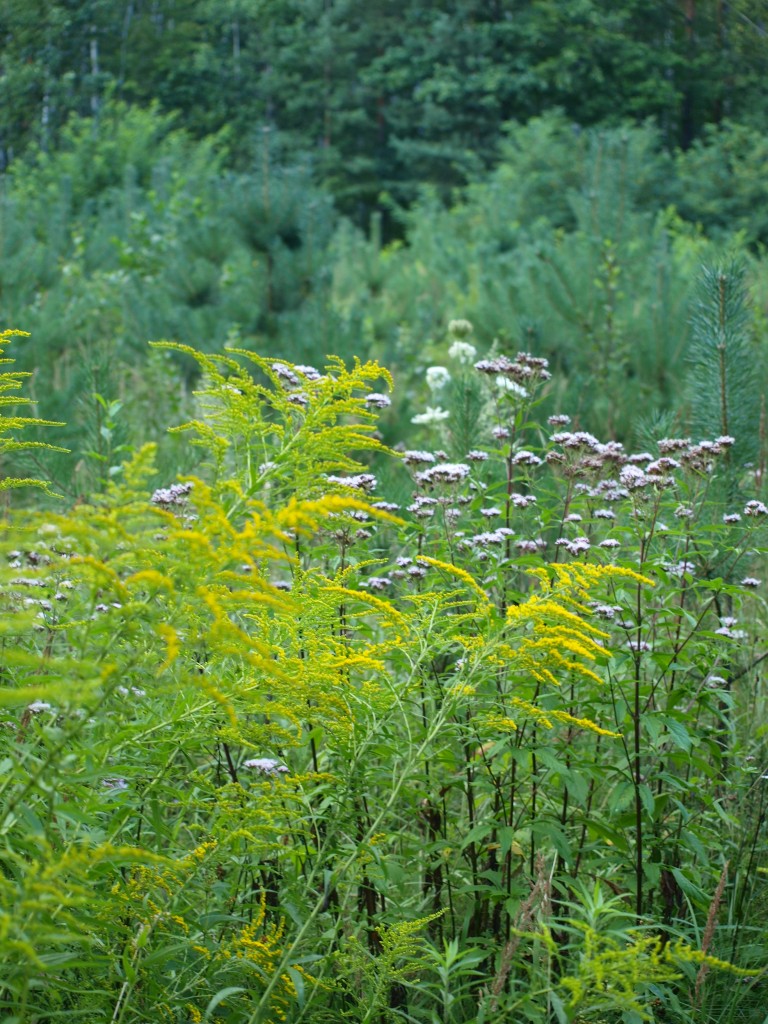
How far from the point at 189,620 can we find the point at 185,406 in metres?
6.65

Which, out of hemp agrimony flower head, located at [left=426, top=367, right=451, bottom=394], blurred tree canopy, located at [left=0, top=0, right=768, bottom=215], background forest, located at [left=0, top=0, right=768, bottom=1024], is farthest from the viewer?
blurred tree canopy, located at [left=0, top=0, right=768, bottom=215]

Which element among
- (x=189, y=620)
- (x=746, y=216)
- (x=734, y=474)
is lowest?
(x=746, y=216)

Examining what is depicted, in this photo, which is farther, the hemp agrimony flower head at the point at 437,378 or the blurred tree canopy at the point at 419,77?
the blurred tree canopy at the point at 419,77

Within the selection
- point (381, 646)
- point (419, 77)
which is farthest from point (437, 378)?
point (419, 77)

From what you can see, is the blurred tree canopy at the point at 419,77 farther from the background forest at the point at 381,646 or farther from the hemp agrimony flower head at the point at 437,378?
the hemp agrimony flower head at the point at 437,378

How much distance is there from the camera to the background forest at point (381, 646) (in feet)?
5.57

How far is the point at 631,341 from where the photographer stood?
834 centimetres

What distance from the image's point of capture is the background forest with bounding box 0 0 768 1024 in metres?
1.70

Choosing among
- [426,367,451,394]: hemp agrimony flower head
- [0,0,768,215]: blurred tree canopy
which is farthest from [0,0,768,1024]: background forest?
[0,0,768,215]: blurred tree canopy

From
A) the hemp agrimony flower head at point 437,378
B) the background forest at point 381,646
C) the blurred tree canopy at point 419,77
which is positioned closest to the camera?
the background forest at point 381,646

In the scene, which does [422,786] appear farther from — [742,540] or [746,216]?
[746,216]

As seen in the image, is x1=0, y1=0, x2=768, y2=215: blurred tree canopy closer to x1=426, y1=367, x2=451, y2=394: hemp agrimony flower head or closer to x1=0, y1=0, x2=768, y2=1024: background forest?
x1=0, y1=0, x2=768, y2=1024: background forest

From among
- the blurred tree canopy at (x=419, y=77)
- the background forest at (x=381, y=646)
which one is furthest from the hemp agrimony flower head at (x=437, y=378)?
the blurred tree canopy at (x=419, y=77)

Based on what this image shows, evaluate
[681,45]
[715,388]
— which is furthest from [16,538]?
[681,45]
